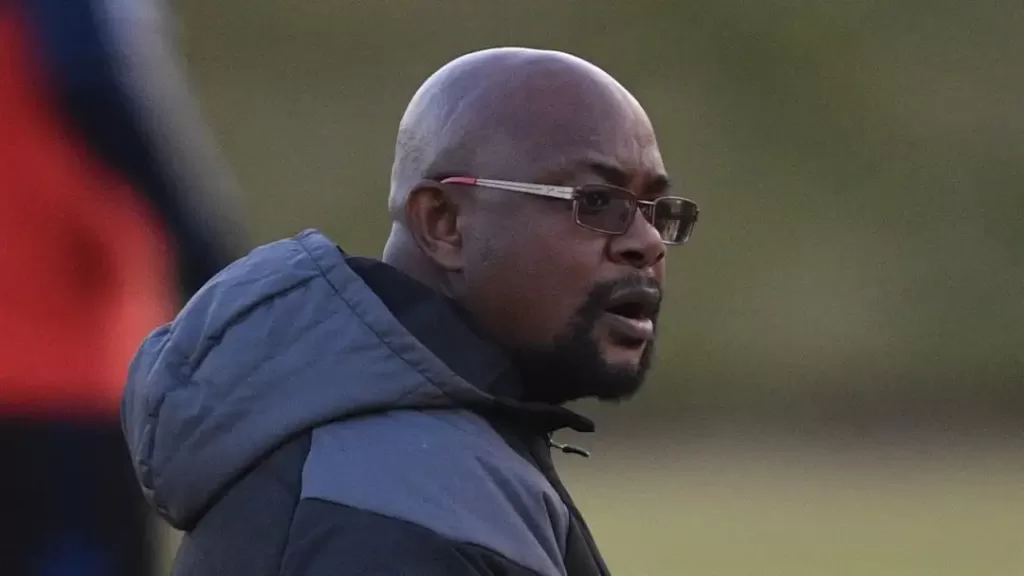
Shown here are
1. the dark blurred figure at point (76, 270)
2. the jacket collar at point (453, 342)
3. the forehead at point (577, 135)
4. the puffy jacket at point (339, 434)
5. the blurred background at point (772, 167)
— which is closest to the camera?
the puffy jacket at point (339, 434)

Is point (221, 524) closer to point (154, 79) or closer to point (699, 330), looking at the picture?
point (154, 79)

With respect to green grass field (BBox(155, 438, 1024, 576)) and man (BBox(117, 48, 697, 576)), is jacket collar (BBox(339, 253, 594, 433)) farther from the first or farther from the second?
green grass field (BBox(155, 438, 1024, 576))

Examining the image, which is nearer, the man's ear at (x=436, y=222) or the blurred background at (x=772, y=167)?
the man's ear at (x=436, y=222)

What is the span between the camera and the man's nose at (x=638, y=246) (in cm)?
144

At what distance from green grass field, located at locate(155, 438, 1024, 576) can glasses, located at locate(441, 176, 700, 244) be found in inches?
141

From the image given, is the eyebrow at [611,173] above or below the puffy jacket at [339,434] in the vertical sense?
above

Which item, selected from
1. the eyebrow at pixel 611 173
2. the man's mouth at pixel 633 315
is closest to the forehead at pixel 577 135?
the eyebrow at pixel 611 173

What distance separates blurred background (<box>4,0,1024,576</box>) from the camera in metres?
7.70

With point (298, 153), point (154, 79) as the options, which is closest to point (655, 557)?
point (154, 79)

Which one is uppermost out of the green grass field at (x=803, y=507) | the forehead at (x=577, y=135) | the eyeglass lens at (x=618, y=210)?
the forehead at (x=577, y=135)

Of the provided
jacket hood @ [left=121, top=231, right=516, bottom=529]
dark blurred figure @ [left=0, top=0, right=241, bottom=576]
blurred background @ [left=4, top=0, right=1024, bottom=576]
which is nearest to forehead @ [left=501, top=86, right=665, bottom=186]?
jacket hood @ [left=121, top=231, right=516, bottom=529]

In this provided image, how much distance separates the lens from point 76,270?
119 inches

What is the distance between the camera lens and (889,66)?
8219mm

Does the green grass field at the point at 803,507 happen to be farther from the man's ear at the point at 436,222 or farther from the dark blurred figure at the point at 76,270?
the man's ear at the point at 436,222
